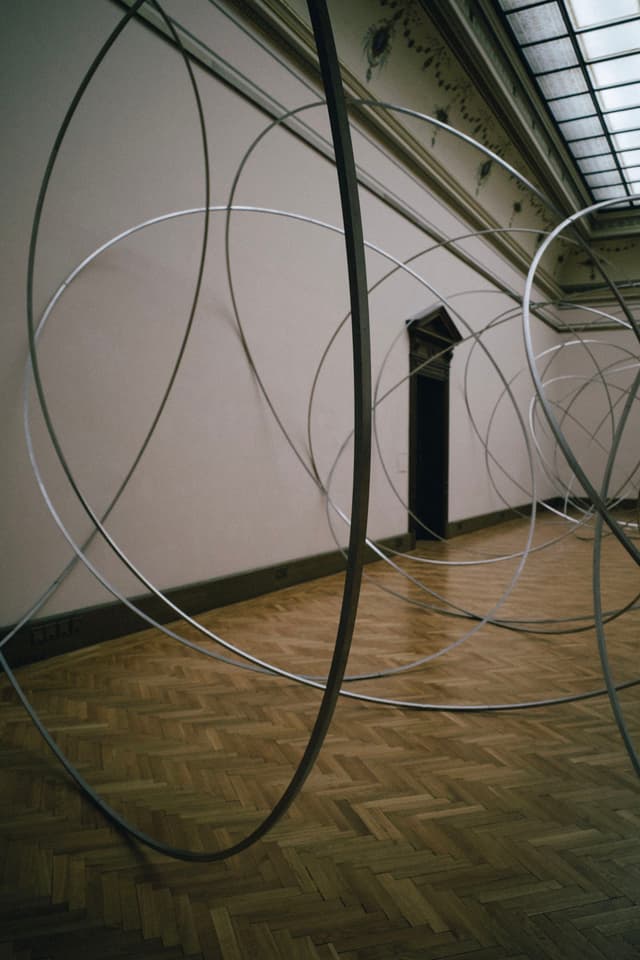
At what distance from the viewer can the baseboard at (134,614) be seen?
12.5 ft

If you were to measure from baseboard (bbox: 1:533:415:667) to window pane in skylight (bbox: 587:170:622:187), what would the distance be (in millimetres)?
9538

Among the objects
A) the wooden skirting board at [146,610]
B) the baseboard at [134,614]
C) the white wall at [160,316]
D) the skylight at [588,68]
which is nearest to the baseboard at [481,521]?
the wooden skirting board at [146,610]

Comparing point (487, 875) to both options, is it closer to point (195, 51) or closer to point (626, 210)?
point (195, 51)

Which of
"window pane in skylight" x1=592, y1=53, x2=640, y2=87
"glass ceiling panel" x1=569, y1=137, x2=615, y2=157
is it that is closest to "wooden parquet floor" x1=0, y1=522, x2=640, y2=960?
"window pane in skylight" x1=592, y1=53, x2=640, y2=87

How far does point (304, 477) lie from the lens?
20.9 ft

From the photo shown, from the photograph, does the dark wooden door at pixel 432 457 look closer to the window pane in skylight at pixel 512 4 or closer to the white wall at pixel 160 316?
the white wall at pixel 160 316

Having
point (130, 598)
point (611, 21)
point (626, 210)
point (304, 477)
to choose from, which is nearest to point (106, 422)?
point (130, 598)

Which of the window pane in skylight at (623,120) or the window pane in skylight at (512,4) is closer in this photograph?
the window pane in skylight at (512,4)

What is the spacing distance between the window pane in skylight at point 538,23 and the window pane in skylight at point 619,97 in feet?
5.43

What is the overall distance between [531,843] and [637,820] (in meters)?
0.42

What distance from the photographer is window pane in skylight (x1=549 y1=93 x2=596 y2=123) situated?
390 inches

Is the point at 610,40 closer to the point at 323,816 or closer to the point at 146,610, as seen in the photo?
the point at 146,610

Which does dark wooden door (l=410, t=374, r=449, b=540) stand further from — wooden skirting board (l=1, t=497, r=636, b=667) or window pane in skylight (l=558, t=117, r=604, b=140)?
window pane in skylight (l=558, t=117, r=604, b=140)

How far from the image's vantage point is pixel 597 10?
26.6 ft
